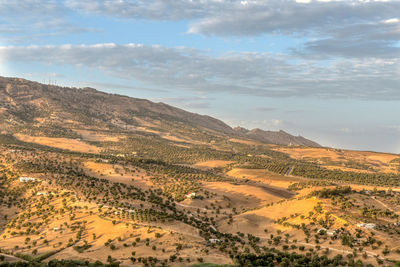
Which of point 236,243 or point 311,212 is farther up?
point 311,212

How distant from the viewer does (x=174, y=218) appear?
52.4 m

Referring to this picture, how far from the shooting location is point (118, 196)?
63.3 metres

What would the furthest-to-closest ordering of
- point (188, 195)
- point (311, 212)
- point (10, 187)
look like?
point (188, 195) → point (10, 187) → point (311, 212)

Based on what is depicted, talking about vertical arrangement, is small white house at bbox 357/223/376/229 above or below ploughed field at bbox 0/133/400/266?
above

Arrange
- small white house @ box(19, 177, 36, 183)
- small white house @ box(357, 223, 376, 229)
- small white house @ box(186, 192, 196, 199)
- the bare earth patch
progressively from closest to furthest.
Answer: small white house @ box(357, 223, 376, 229) < small white house @ box(19, 177, 36, 183) < small white house @ box(186, 192, 196, 199) < the bare earth patch

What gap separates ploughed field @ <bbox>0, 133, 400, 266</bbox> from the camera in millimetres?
38156

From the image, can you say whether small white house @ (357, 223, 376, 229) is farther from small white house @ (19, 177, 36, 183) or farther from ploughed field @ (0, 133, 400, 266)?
small white house @ (19, 177, 36, 183)

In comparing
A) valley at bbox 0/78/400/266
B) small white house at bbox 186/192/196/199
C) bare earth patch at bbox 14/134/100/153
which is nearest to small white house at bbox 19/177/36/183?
valley at bbox 0/78/400/266

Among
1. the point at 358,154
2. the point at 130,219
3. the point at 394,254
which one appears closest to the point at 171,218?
the point at 130,219

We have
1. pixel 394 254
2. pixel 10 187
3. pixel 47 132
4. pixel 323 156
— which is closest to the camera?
pixel 394 254

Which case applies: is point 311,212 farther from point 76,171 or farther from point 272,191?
point 76,171

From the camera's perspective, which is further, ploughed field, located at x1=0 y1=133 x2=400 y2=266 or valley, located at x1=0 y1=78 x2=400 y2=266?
ploughed field, located at x1=0 y1=133 x2=400 y2=266

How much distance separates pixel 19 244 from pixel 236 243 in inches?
1214

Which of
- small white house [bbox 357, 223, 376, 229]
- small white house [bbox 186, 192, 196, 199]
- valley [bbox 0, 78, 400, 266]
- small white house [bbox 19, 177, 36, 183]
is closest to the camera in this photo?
valley [bbox 0, 78, 400, 266]
